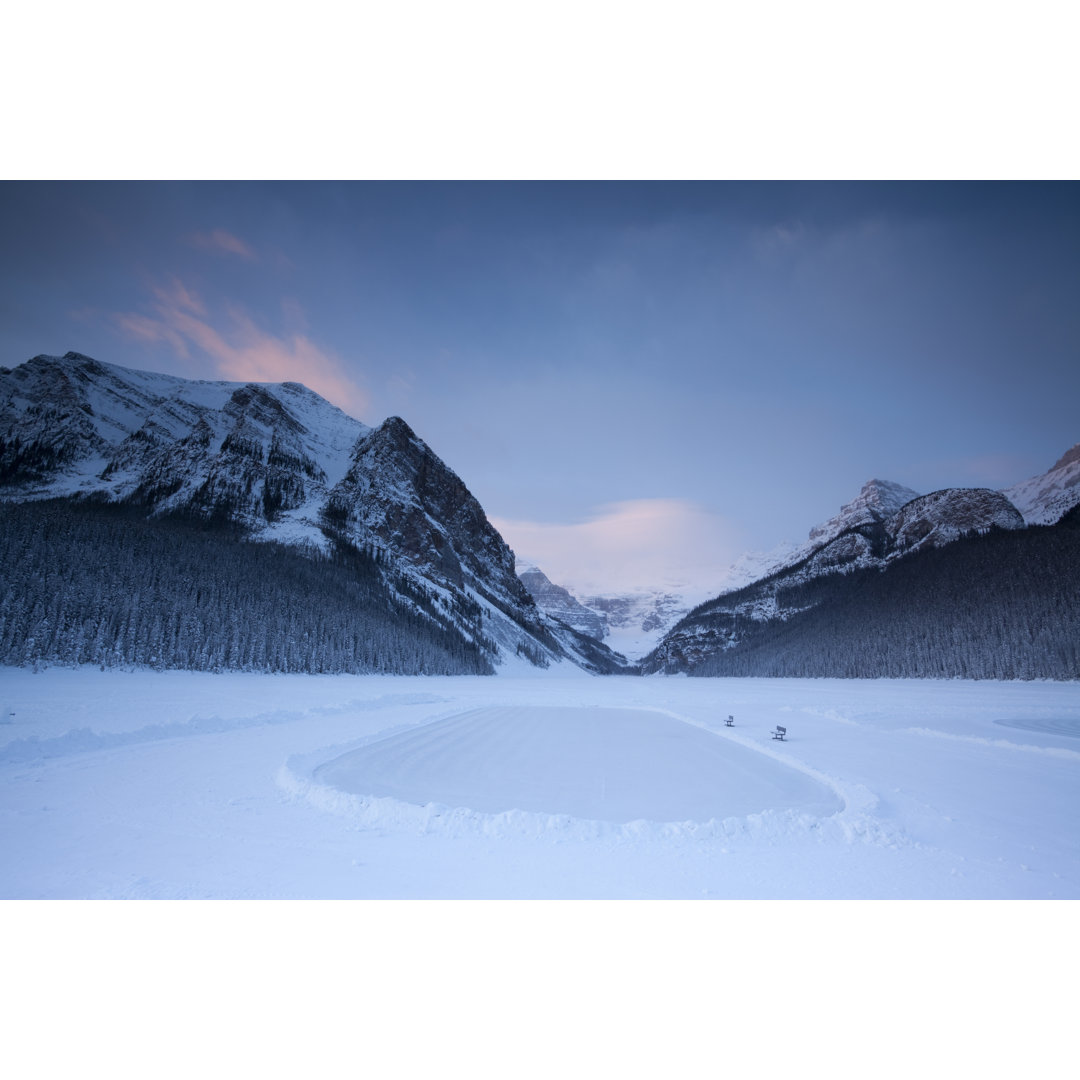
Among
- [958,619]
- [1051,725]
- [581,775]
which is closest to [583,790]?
[581,775]

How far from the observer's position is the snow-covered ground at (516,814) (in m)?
6.45

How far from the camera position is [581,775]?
1298 centimetres

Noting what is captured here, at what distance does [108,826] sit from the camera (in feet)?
26.5

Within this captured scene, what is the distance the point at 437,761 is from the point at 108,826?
7277mm

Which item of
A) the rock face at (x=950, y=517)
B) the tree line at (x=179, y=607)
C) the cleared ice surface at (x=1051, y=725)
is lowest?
the cleared ice surface at (x=1051, y=725)

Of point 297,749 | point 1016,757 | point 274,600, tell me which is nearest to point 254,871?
point 297,749

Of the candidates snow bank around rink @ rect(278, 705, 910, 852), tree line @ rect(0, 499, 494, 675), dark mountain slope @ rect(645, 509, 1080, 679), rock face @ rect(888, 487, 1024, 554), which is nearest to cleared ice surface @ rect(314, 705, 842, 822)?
snow bank around rink @ rect(278, 705, 910, 852)

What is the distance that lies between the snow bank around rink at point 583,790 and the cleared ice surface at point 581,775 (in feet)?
0.11

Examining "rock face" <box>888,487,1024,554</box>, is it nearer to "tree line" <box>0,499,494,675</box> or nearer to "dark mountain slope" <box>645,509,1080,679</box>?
"dark mountain slope" <box>645,509,1080,679</box>

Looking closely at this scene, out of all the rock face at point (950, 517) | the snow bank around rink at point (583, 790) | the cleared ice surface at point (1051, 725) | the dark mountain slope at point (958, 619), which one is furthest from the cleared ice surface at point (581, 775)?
the rock face at point (950, 517)

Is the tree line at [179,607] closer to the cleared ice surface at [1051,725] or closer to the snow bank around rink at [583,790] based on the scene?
the snow bank around rink at [583,790]

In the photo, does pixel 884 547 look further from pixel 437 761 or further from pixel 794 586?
pixel 437 761

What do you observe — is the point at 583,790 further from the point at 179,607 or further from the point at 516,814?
the point at 179,607

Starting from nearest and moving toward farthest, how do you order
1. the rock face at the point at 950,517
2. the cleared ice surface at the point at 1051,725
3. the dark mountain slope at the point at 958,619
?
1. the cleared ice surface at the point at 1051,725
2. the dark mountain slope at the point at 958,619
3. the rock face at the point at 950,517
